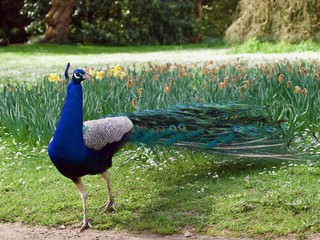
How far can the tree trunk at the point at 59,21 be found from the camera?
846 inches

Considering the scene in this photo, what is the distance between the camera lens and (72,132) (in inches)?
152

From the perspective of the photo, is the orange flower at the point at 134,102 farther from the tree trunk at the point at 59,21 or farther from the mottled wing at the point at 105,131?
the tree trunk at the point at 59,21

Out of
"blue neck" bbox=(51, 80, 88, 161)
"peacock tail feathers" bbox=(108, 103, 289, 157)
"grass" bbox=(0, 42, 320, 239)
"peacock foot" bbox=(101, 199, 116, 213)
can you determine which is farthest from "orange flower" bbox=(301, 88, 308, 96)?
"blue neck" bbox=(51, 80, 88, 161)

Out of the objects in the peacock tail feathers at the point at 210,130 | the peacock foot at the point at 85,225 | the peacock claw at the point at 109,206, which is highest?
the peacock tail feathers at the point at 210,130

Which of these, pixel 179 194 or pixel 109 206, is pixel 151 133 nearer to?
pixel 179 194

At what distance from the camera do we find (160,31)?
24438 mm

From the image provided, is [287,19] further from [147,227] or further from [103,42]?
[147,227]

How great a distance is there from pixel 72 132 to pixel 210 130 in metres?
1.27

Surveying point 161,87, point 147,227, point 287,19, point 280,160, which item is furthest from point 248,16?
point 147,227

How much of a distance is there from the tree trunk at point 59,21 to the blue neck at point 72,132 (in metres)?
18.1

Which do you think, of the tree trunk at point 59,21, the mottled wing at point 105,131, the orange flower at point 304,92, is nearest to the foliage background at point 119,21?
the tree trunk at point 59,21

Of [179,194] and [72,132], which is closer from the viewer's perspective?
[72,132]

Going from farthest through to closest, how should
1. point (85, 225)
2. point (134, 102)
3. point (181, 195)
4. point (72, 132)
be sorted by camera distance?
point (134, 102) → point (181, 195) → point (85, 225) → point (72, 132)

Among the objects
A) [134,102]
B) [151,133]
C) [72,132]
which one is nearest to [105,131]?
[72,132]
